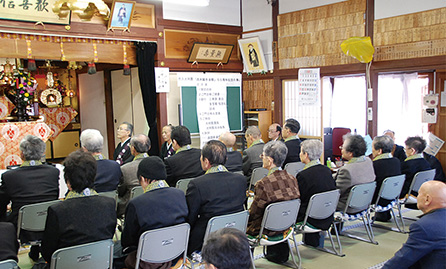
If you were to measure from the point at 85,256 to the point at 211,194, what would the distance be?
3.18 ft

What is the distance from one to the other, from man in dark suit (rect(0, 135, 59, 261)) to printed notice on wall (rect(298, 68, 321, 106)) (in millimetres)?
4947

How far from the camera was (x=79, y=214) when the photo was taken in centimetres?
249

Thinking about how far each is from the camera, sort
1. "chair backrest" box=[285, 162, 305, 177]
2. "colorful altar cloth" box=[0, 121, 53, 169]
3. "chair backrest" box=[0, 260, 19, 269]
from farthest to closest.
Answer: "colorful altar cloth" box=[0, 121, 53, 169] < "chair backrest" box=[285, 162, 305, 177] < "chair backrest" box=[0, 260, 19, 269]

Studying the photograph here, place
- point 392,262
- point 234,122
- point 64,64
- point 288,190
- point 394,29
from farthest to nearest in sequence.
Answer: point 64,64
point 234,122
point 394,29
point 288,190
point 392,262

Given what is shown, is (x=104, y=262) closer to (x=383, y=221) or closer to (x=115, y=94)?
(x=383, y=221)

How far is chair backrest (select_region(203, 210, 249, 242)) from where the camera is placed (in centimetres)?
290

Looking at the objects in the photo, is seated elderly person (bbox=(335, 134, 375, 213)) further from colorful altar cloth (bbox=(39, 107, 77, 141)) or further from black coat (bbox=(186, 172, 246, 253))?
colorful altar cloth (bbox=(39, 107, 77, 141))

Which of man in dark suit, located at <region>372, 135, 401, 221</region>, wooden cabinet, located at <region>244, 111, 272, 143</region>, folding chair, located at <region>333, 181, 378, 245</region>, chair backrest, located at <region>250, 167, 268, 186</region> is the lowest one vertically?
folding chair, located at <region>333, 181, 378, 245</region>

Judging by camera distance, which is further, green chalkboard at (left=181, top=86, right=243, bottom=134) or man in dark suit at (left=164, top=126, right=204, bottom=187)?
green chalkboard at (left=181, top=86, right=243, bottom=134)

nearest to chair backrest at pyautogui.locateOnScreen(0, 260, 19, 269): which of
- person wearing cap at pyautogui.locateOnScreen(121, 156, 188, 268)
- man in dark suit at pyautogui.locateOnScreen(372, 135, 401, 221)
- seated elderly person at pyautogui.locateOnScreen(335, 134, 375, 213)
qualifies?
person wearing cap at pyautogui.locateOnScreen(121, 156, 188, 268)

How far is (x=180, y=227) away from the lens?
267cm

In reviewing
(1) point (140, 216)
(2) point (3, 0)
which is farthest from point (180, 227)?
(2) point (3, 0)

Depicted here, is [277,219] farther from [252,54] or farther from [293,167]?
[252,54]

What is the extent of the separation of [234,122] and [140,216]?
18.6ft
